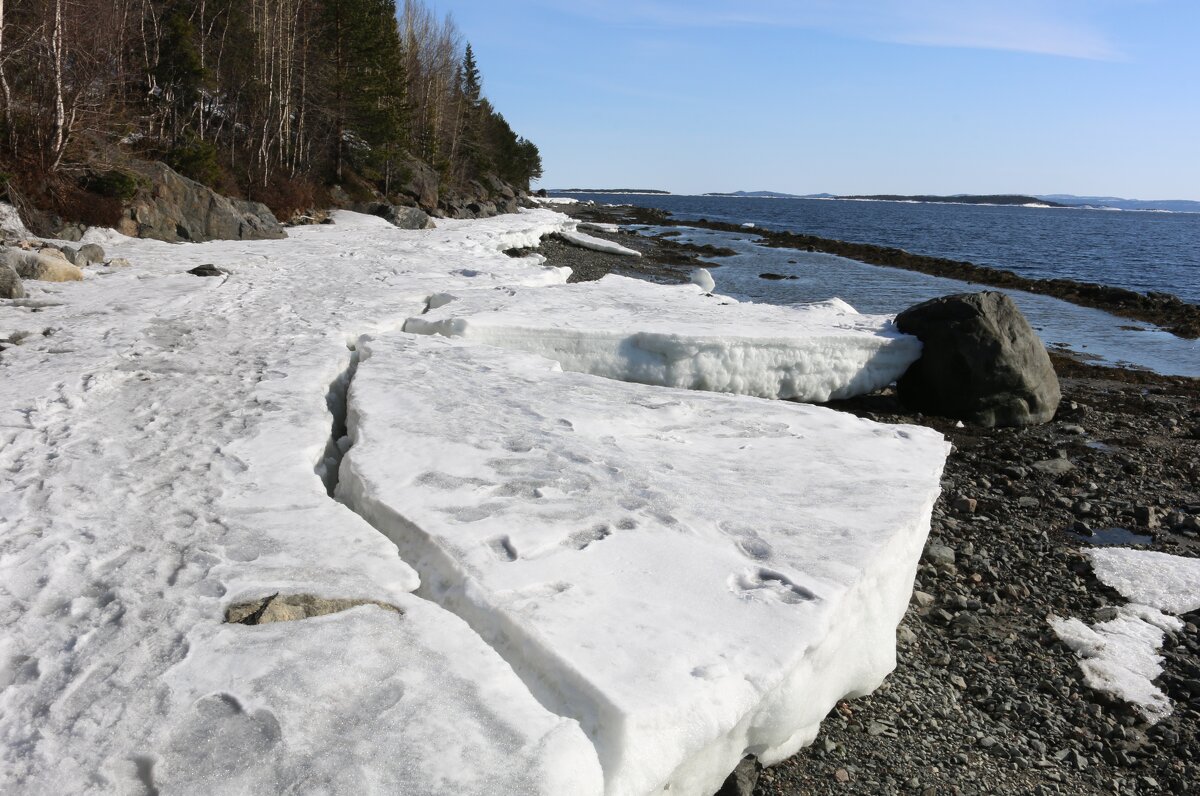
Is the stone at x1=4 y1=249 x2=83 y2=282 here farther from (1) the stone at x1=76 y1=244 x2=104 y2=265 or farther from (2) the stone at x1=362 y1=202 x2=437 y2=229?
(2) the stone at x1=362 y1=202 x2=437 y2=229

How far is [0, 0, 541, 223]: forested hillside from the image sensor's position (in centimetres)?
1418

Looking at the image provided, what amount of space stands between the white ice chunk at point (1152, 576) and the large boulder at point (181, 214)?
16.6 m

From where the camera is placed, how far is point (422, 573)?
12.3 feet

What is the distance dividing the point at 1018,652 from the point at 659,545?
2.62 m

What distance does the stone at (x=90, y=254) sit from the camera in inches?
471

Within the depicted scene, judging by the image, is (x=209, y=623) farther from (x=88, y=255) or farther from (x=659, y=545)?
(x=88, y=255)

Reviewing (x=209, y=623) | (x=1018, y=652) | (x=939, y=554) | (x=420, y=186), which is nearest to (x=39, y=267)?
(x=209, y=623)

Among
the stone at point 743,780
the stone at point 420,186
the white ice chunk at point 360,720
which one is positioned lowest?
the stone at point 743,780

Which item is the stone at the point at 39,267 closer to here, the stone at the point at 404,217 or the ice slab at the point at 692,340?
the ice slab at the point at 692,340

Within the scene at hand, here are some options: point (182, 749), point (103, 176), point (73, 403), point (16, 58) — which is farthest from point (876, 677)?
point (16, 58)

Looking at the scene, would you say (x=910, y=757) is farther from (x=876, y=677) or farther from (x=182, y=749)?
(x=182, y=749)

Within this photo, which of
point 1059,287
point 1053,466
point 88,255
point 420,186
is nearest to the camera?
point 1053,466

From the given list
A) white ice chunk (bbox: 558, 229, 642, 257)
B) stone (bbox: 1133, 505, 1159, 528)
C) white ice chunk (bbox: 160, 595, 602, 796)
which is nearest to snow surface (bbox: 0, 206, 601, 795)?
white ice chunk (bbox: 160, 595, 602, 796)

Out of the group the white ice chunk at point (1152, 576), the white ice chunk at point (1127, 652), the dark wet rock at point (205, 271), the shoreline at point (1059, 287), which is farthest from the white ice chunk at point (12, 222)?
the shoreline at point (1059, 287)
